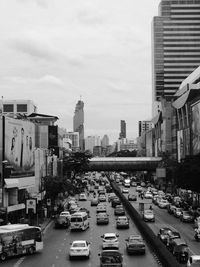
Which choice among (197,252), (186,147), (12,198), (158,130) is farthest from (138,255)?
(158,130)

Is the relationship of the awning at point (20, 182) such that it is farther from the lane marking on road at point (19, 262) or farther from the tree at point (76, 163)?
the tree at point (76, 163)

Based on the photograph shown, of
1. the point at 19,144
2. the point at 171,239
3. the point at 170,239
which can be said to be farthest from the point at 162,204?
the point at 171,239

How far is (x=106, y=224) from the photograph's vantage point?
63.0m

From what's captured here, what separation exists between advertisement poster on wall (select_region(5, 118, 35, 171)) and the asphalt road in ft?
34.4

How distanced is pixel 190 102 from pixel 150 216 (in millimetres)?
64810

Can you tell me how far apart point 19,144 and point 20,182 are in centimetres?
467

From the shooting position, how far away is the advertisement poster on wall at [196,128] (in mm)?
106188

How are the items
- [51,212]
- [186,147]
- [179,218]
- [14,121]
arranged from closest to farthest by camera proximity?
[14,121], [179,218], [51,212], [186,147]

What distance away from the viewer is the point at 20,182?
66.1 metres

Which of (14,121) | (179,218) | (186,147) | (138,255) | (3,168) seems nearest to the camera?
(138,255)

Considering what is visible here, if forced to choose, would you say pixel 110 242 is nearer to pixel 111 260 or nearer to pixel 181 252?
pixel 181 252

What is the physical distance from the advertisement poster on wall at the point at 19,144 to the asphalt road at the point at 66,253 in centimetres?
1048

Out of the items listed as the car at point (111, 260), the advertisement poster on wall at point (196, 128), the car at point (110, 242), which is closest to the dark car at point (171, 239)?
Answer: the car at point (110, 242)

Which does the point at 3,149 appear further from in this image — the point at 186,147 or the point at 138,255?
the point at 186,147
